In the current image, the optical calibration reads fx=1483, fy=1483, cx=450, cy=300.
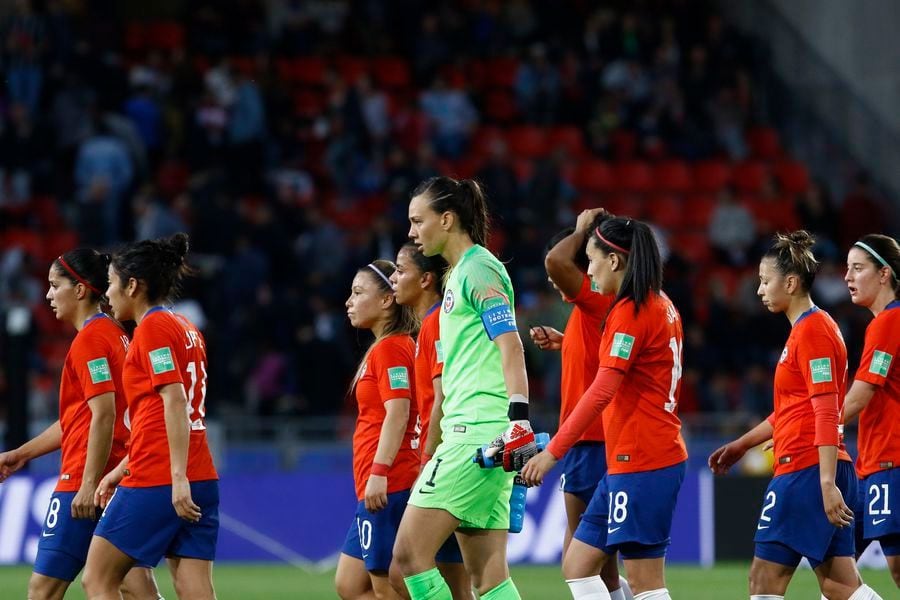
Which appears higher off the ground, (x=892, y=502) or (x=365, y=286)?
(x=365, y=286)

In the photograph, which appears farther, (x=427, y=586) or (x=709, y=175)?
(x=709, y=175)

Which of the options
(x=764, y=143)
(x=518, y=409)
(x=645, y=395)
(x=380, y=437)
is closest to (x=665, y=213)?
(x=764, y=143)

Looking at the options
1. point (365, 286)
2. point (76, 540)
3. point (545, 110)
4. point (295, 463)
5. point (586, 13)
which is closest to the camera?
point (76, 540)

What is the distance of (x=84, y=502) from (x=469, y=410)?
207cm

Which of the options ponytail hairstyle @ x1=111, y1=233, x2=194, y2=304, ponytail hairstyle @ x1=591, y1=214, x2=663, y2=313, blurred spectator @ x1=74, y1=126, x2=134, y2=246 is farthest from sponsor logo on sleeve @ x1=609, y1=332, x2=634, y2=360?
blurred spectator @ x1=74, y1=126, x2=134, y2=246

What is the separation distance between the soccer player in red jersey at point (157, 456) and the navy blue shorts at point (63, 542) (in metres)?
0.32

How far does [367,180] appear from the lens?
20.3m

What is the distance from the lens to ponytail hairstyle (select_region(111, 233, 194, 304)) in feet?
24.3

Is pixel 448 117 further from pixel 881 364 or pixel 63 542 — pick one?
pixel 63 542

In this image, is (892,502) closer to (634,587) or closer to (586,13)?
(634,587)

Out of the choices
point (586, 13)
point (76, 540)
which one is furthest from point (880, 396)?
point (586, 13)

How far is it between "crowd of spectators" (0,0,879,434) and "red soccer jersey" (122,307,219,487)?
902cm

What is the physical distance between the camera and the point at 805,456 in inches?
293

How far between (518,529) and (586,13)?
57.7 feet
